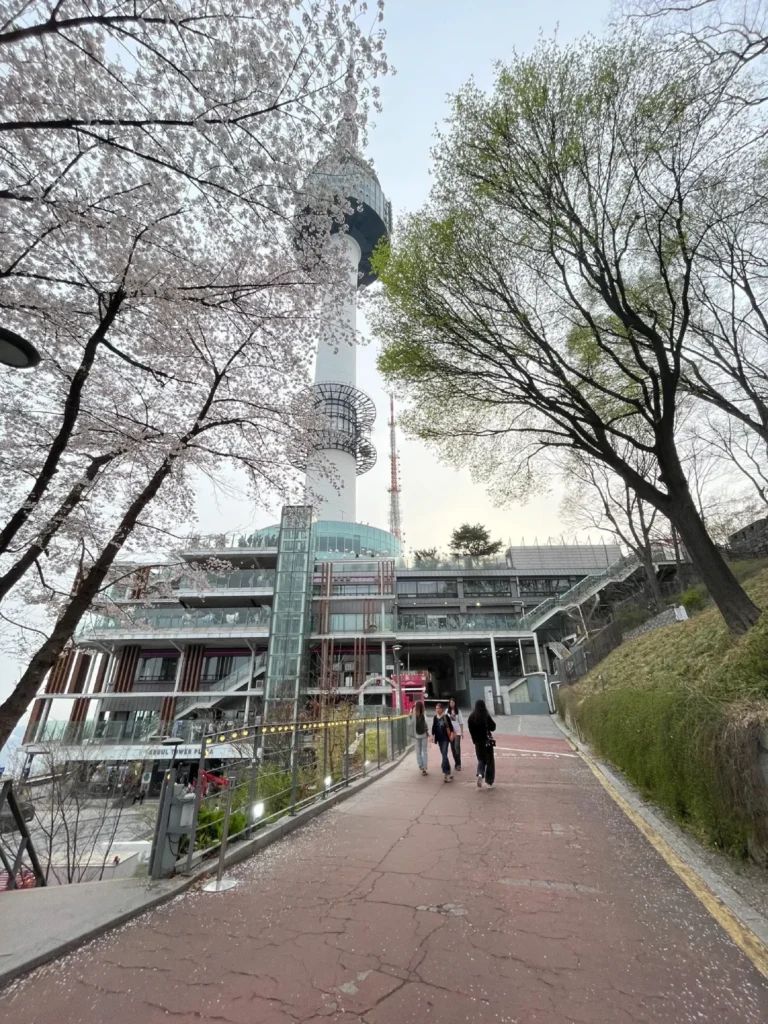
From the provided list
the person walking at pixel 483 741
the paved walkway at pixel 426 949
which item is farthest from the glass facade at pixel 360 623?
the paved walkway at pixel 426 949

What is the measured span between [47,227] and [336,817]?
8577 millimetres

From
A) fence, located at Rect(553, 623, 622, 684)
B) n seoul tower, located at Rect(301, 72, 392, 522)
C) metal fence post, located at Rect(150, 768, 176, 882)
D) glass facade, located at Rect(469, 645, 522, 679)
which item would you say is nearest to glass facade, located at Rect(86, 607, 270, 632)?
n seoul tower, located at Rect(301, 72, 392, 522)

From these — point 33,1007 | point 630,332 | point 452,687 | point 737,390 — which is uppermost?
point 737,390

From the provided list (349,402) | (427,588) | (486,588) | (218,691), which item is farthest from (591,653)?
(349,402)

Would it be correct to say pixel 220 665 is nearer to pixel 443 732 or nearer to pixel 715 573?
pixel 443 732

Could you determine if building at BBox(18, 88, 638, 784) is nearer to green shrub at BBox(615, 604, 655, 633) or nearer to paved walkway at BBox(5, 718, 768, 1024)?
green shrub at BBox(615, 604, 655, 633)

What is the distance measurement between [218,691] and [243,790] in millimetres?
28823

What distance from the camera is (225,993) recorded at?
246 cm

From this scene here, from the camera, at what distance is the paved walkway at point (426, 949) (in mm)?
2307

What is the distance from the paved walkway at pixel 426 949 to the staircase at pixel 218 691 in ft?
95.6

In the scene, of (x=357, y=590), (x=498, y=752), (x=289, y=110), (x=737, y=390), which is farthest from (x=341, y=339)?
(x=357, y=590)

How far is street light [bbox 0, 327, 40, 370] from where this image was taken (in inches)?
165

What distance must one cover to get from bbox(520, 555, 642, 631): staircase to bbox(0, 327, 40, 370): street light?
33.7m

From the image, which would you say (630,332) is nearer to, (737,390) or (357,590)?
(737,390)
